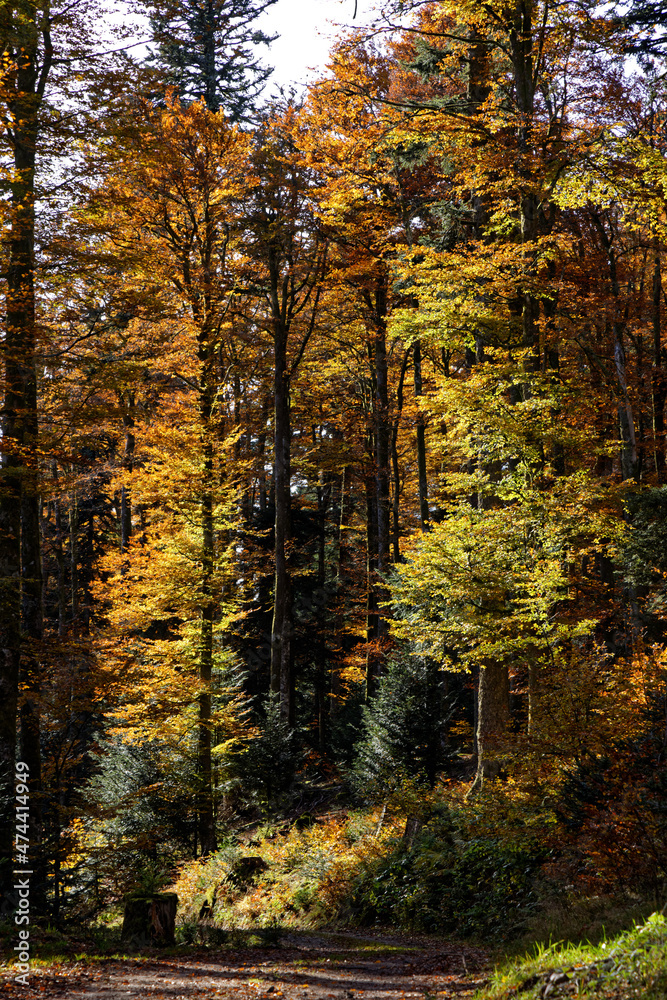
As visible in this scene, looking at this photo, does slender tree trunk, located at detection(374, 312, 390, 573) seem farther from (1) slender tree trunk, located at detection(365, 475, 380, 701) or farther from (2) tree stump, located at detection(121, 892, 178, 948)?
(2) tree stump, located at detection(121, 892, 178, 948)

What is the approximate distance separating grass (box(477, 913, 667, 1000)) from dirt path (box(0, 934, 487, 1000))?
0.84m

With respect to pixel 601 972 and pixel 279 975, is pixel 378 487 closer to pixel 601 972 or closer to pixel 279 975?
pixel 279 975

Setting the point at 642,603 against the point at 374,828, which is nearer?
the point at 374,828

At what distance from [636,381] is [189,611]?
12.5 m

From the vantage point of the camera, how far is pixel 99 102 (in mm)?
10844

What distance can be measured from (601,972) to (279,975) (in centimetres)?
419

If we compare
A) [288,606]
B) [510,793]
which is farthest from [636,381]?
[510,793]

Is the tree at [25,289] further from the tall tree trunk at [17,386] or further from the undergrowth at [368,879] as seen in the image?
the undergrowth at [368,879]

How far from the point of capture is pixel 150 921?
970 centimetres

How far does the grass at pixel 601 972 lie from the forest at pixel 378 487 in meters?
0.99

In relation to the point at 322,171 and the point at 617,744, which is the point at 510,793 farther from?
the point at 322,171

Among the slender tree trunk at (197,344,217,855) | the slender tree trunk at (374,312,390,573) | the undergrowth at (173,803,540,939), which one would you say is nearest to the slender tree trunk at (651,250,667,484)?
the slender tree trunk at (374,312,390,573)

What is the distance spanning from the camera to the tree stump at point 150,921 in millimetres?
9594

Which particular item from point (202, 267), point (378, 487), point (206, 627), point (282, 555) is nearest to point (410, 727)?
point (206, 627)
